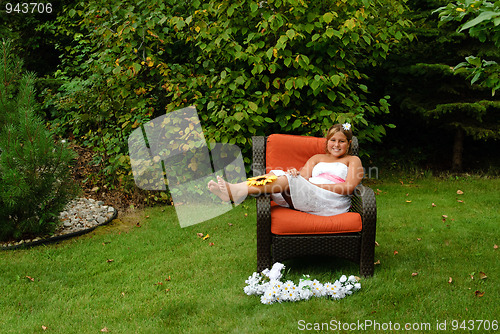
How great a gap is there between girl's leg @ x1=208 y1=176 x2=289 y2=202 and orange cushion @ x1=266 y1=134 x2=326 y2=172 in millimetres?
391

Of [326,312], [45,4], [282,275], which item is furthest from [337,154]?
[45,4]

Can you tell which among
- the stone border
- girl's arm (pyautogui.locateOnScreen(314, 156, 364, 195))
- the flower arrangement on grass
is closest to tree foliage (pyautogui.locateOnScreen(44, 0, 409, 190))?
the stone border

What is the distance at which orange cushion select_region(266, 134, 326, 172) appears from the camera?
140 inches

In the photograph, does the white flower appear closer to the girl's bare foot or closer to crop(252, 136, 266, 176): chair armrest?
the girl's bare foot

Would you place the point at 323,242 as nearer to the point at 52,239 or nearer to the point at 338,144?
the point at 338,144

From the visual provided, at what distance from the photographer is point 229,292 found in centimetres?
291

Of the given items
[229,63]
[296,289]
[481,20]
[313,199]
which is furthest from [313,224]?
[229,63]

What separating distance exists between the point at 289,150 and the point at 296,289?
4.18ft

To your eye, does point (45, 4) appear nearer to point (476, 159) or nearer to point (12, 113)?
point (12, 113)

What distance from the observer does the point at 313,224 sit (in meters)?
2.93

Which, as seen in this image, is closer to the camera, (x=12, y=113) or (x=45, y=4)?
(x=12, y=113)

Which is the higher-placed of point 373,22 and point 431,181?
point 373,22

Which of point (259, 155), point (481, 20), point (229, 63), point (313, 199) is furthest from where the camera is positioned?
point (229, 63)

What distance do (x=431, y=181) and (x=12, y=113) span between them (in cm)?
528
